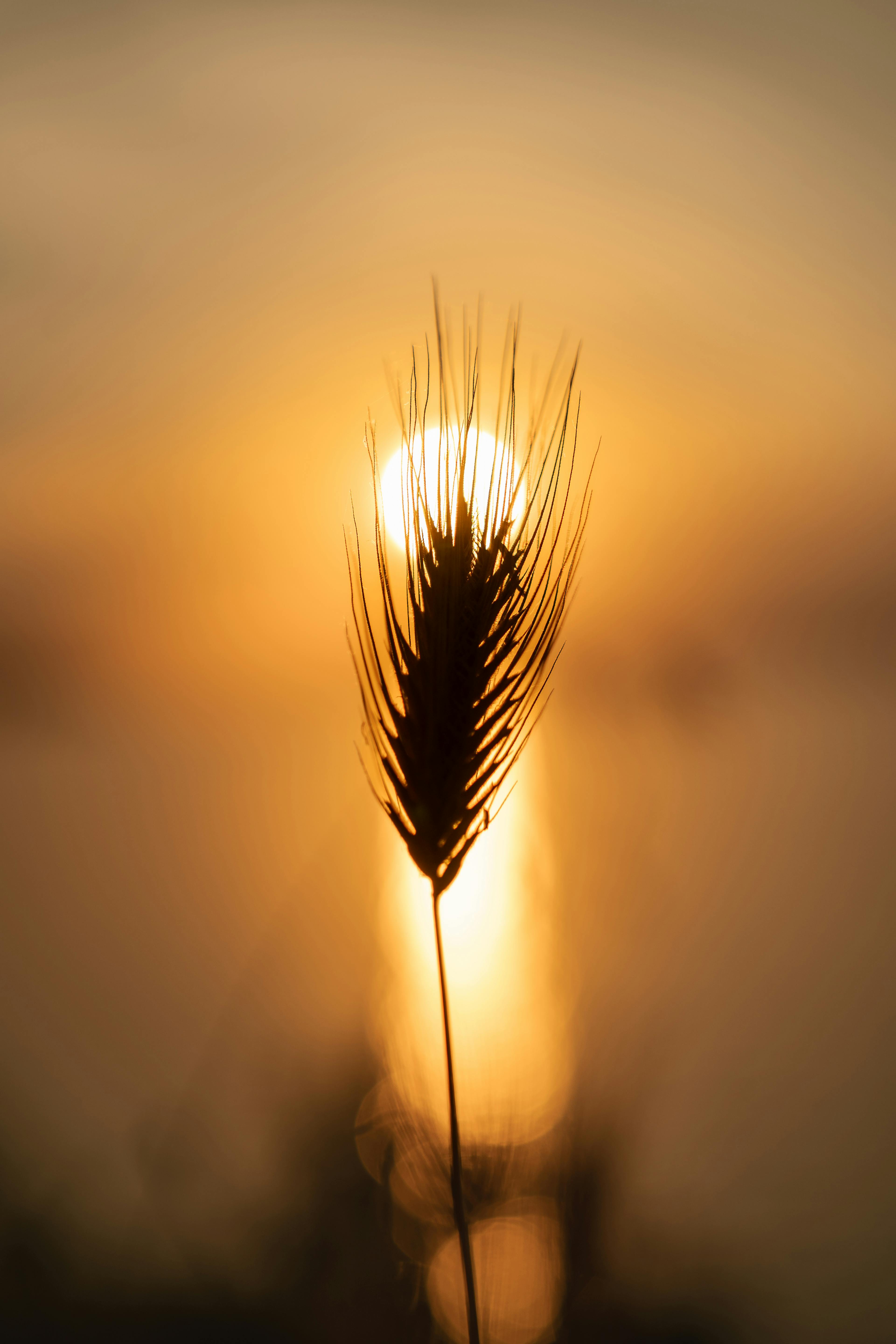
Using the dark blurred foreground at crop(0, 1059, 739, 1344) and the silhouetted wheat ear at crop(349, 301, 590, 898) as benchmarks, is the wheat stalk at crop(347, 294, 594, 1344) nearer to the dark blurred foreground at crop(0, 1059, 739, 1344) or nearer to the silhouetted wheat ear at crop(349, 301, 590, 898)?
the silhouetted wheat ear at crop(349, 301, 590, 898)

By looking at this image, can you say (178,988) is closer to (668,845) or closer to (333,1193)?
(333,1193)

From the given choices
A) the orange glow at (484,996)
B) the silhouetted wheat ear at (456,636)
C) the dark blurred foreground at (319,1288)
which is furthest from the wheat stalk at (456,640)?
the dark blurred foreground at (319,1288)

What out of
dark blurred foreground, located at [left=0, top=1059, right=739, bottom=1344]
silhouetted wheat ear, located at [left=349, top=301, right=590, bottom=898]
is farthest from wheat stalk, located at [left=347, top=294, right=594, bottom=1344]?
dark blurred foreground, located at [left=0, top=1059, right=739, bottom=1344]

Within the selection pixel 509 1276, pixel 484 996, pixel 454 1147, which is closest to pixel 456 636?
pixel 454 1147

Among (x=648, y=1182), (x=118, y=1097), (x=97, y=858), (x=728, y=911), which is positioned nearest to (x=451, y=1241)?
(x=648, y=1182)

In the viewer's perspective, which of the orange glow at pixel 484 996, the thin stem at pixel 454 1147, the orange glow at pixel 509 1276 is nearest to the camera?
the thin stem at pixel 454 1147

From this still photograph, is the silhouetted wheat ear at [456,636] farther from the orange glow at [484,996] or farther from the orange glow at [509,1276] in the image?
the orange glow at [509,1276]

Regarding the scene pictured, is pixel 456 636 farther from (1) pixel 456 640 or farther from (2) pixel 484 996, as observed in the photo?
(2) pixel 484 996

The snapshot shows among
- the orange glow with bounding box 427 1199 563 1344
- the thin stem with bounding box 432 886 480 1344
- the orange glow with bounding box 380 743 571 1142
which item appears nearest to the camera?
the thin stem with bounding box 432 886 480 1344
